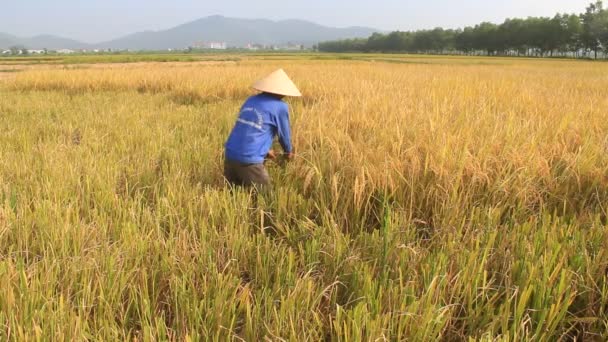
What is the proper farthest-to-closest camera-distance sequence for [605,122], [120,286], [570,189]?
1. [605,122]
2. [570,189]
3. [120,286]

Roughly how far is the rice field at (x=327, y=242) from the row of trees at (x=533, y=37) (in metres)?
67.9

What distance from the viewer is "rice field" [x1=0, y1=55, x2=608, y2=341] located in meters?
1.33

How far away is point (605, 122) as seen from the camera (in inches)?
151

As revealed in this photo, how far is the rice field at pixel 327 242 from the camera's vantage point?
4.37 feet

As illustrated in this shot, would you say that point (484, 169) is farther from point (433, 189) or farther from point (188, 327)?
point (188, 327)

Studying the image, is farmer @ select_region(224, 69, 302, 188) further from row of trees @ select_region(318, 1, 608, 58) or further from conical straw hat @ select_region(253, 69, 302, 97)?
row of trees @ select_region(318, 1, 608, 58)

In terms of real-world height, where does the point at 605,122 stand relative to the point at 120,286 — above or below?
above

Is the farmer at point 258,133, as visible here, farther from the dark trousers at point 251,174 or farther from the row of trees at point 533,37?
the row of trees at point 533,37

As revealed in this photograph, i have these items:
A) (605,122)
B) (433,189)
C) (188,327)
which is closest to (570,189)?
(433,189)

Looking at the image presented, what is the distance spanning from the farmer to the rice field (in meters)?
0.22

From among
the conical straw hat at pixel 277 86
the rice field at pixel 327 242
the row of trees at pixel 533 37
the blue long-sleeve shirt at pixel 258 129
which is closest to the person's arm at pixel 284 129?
the blue long-sleeve shirt at pixel 258 129

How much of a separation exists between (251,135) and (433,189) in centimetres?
134

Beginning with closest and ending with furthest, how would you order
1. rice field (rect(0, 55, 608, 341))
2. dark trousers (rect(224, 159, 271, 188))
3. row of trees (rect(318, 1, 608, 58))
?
1. rice field (rect(0, 55, 608, 341))
2. dark trousers (rect(224, 159, 271, 188))
3. row of trees (rect(318, 1, 608, 58))

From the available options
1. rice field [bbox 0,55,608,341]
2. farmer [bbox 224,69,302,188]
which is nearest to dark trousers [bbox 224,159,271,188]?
farmer [bbox 224,69,302,188]
